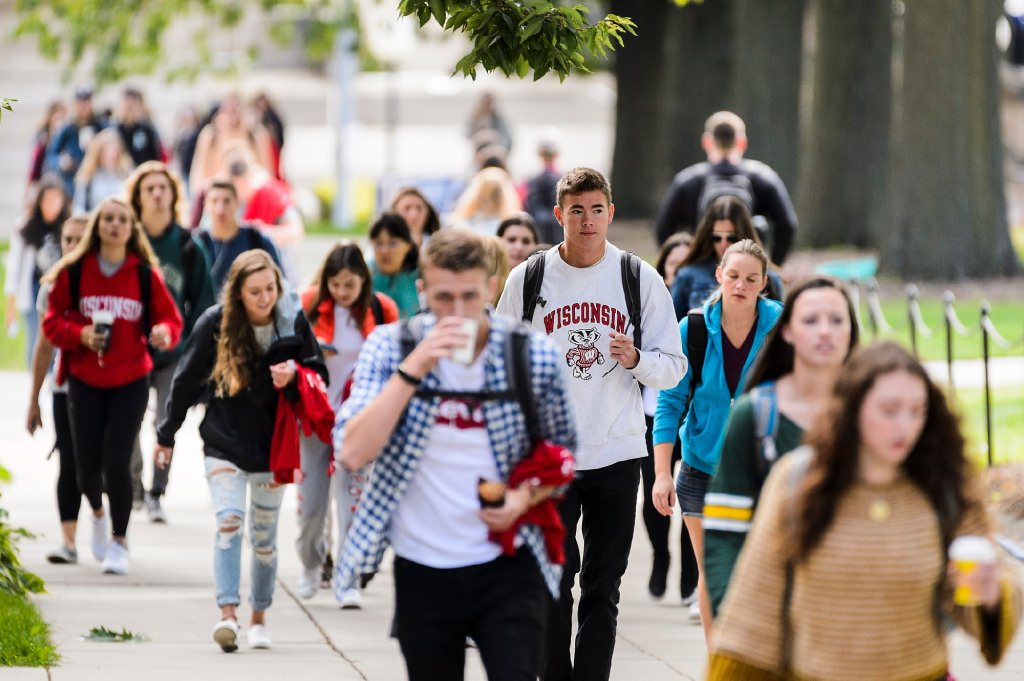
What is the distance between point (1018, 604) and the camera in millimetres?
4242

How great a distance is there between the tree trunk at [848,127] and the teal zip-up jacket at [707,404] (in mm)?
18613

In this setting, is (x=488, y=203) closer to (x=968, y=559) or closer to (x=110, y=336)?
(x=110, y=336)

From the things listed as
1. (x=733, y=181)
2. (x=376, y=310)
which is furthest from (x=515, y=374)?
(x=733, y=181)

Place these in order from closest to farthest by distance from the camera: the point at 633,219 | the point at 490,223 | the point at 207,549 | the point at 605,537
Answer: the point at 605,537
the point at 207,549
the point at 490,223
the point at 633,219

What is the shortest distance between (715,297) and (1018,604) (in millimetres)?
3088

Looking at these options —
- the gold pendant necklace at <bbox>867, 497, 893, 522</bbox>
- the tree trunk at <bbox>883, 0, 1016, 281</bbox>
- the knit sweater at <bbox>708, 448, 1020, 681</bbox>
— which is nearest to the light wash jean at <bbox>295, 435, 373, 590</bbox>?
the knit sweater at <bbox>708, 448, 1020, 681</bbox>

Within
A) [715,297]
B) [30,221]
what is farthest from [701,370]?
[30,221]

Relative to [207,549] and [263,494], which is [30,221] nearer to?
[207,549]

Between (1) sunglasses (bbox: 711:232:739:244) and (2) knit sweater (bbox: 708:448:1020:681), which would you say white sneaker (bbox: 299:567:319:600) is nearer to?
(1) sunglasses (bbox: 711:232:739:244)

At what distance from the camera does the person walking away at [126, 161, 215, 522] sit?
1100cm

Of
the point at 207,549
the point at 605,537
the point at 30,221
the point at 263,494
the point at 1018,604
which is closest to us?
the point at 1018,604

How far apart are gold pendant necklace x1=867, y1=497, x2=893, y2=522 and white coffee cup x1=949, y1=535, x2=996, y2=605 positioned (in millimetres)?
157

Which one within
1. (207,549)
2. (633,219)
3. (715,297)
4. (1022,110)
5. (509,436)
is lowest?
(207,549)

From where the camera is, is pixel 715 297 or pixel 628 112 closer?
pixel 715 297
